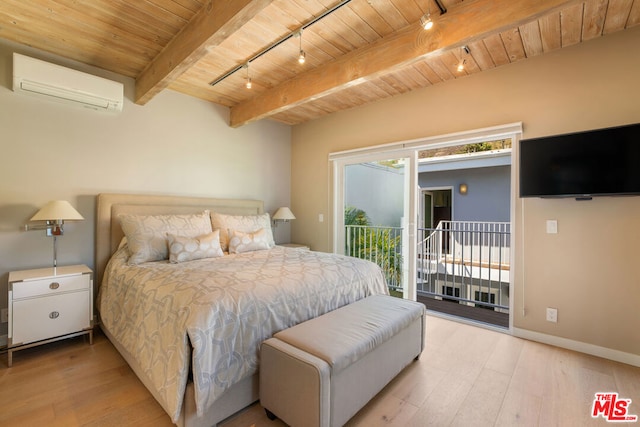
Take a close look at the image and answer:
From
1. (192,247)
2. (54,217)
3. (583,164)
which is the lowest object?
(192,247)

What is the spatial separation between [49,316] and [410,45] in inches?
145

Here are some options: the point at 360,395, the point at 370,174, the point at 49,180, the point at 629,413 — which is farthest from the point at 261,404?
the point at 370,174

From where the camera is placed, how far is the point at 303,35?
239 cm

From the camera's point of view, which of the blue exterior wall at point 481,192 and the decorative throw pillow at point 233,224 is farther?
the blue exterior wall at point 481,192

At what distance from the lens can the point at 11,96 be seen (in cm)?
251

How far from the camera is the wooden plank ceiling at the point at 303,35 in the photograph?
196 centimetres

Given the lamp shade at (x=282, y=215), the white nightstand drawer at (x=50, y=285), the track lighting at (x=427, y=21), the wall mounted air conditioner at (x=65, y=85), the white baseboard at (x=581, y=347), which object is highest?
the track lighting at (x=427, y=21)

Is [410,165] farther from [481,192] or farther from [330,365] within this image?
[481,192]

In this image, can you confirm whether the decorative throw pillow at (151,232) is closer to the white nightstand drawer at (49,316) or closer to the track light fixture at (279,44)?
the white nightstand drawer at (49,316)

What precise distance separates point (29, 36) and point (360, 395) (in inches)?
151

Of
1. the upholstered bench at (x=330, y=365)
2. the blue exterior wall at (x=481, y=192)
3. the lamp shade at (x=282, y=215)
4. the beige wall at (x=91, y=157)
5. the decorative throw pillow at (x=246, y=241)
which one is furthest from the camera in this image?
the blue exterior wall at (x=481, y=192)

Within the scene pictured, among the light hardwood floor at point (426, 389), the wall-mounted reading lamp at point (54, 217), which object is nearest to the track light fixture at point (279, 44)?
the wall-mounted reading lamp at point (54, 217)

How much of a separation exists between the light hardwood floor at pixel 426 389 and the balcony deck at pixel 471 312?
642 mm

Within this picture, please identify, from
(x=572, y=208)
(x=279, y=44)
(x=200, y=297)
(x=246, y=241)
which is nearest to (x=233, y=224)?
(x=246, y=241)
